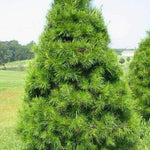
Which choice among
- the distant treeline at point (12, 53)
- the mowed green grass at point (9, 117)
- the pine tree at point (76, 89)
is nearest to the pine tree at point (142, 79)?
the pine tree at point (76, 89)

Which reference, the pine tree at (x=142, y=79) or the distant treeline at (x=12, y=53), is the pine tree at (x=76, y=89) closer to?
the pine tree at (x=142, y=79)

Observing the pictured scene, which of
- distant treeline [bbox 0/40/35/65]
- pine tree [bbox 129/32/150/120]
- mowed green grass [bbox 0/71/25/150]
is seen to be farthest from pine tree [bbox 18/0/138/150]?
distant treeline [bbox 0/40/35/65]

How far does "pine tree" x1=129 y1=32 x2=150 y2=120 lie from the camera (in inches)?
284

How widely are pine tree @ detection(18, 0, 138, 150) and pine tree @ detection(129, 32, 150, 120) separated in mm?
3527

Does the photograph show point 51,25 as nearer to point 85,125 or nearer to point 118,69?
point 118,69

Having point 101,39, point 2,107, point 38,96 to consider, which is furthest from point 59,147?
point 2,107

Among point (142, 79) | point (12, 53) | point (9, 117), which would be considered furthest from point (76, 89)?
point (12, 53)

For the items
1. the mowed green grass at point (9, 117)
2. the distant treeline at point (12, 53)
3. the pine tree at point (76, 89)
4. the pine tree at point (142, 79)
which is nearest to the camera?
the pine tree at point (76, 89)

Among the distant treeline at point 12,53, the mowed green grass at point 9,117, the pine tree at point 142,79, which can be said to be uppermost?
the distant treeline at point 12,53

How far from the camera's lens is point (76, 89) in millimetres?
3721

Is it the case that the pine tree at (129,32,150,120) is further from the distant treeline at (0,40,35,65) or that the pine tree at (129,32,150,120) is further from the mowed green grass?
the distant treeline at (0,40,35,65)

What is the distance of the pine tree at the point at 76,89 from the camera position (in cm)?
358

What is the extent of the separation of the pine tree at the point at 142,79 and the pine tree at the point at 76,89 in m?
3.53

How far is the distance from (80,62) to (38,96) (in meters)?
1.09
